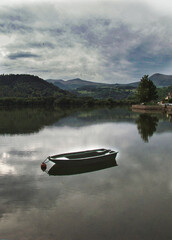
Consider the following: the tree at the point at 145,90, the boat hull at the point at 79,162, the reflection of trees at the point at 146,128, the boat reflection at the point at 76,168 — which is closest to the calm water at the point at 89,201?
the boat reflection at the point at 76,168

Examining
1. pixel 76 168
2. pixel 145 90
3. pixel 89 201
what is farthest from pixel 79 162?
pixel 145 90

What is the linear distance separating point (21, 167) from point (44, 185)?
617 cm

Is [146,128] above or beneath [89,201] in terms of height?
above

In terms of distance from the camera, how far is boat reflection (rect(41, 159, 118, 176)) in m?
22.0

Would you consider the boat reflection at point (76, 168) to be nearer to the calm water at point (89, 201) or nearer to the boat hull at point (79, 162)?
the boat hull at point (79, 162)

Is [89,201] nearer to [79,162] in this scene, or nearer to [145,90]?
[79,162]

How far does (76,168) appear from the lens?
75.0 feet

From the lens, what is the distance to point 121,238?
1147 centimetres

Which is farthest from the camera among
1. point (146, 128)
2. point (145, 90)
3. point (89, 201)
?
point (145, 90)

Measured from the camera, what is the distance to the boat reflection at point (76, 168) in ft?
72.2

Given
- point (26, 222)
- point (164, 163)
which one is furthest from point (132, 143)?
point (26, 222)

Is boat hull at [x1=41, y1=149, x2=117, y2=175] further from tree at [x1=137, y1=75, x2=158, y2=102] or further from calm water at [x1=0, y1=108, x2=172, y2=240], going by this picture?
tree at [x1=137, y1=75, x2=158, y2=102]

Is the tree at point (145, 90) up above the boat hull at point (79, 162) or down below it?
above

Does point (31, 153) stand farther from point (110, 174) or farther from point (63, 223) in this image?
point (63, 223)
